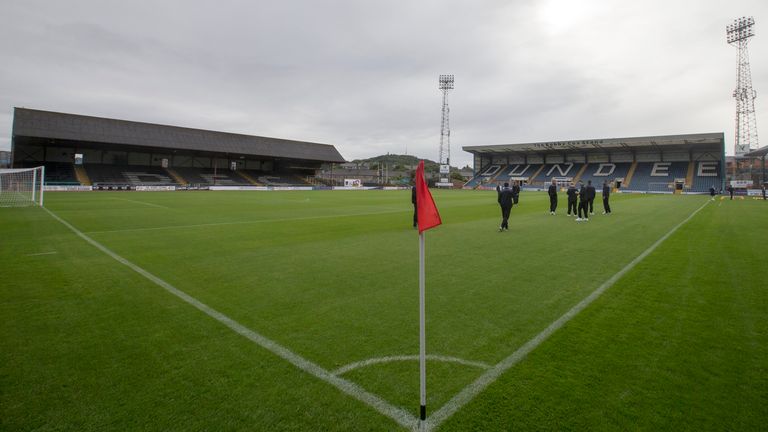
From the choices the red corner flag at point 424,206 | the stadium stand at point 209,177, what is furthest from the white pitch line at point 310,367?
the stadium stand at point 209,177

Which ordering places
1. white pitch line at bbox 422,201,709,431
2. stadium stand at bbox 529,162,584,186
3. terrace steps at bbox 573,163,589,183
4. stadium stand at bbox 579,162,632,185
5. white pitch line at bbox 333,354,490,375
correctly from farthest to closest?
stadium stand at bbox 529,162,584,186 < terrace steps at bbox 573,163,589,183 < stadium stand at bbox 579,162,632,185 < white pitch line at bbox 333,354,490,375 < white pitch line at bbox 422,201,709,431

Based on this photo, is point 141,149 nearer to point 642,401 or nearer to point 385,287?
point 385,287

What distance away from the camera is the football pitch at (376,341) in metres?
2.84

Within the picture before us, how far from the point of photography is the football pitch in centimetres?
284

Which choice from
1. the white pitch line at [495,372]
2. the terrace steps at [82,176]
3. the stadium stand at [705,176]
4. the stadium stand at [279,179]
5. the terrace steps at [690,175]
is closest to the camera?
the white pitch line at [495,372]

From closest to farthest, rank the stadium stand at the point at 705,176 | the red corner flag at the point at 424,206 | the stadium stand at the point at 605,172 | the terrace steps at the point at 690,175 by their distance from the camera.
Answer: the red corner flag at the point at 424,206 < the stadium stand at the point at 705,176 < the terrace steps at the point at 690,175 < the stadium stand at the point at 605,172

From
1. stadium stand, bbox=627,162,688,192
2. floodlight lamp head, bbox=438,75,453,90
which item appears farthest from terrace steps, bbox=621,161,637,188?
floodlight lamp head, bbox=438,75,453,90

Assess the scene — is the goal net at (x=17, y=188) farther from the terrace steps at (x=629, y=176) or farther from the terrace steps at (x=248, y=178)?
the terrace steps at (x=629, y=176)

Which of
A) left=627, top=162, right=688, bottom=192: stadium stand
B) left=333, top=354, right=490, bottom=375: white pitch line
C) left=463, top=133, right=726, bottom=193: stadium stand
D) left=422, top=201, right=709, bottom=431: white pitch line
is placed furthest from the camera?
left=627, top=162, right=688, bottom=192: stadium stand

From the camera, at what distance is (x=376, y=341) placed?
4051mm

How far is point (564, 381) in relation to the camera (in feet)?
10.7

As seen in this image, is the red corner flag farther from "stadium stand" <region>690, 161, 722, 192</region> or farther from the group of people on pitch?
"stadium stand" <region>690, 161, 722, 192</region>

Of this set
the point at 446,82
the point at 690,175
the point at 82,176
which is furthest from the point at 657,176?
the point at 82,176

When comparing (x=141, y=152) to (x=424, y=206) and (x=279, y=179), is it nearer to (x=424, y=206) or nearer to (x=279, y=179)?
(x=279, y=179)
